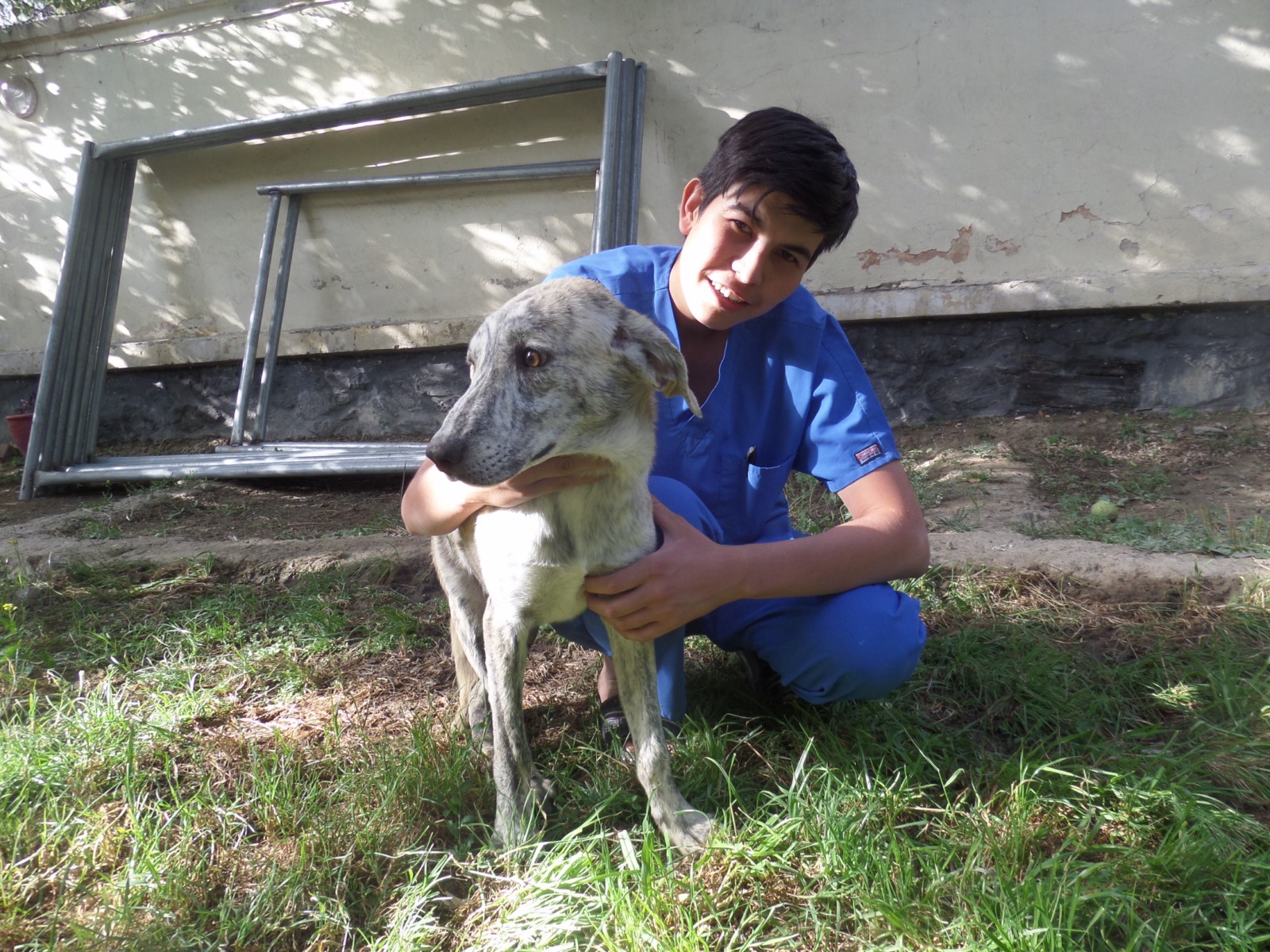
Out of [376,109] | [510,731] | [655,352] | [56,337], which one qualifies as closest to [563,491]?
[655,352]

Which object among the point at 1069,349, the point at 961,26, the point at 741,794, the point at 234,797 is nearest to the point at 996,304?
the point at 1069,349

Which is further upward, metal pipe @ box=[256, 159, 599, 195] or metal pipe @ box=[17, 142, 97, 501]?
metal pipe @ box=[256, 159, 599, 195]

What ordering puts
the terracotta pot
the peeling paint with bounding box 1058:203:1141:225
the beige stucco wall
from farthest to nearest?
the terracotta pot → the peeling paint with bounding box 1058:203:1141:225 → the beige stucco wall

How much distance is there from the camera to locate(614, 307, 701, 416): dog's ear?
68.1 inches

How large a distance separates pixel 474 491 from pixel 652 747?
721mm

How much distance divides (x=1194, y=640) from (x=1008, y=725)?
2.60 feet

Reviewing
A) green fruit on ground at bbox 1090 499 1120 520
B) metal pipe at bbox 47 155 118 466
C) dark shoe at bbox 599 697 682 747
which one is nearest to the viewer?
dark shoe at bbox 599 697 682 747

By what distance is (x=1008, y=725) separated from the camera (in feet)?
7.36

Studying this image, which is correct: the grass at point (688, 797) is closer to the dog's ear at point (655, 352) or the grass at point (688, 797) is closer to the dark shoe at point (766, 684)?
the dark shoe at point (766, 684)

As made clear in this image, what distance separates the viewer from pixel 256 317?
561cm

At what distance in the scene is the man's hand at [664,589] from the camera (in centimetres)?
176

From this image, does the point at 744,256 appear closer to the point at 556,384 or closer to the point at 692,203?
the point at 692,203

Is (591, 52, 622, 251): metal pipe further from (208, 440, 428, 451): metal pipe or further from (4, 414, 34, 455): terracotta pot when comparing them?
(4, 414, 34, 455): terracotta pot

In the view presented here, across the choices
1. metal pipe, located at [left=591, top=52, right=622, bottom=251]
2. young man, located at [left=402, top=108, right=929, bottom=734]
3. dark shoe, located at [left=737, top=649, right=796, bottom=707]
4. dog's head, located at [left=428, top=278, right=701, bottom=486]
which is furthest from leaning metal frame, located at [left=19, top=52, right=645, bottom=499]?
dog's head, located at [left=428, top=278, right=701, bottom=486]
